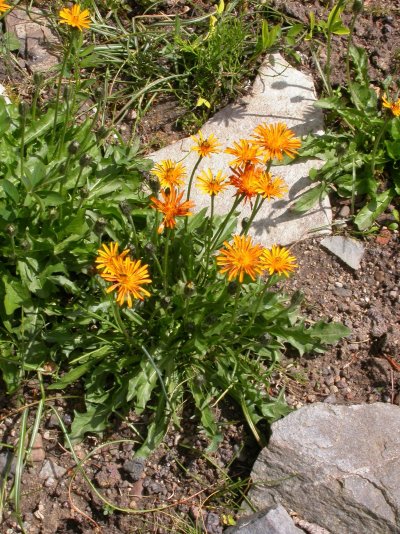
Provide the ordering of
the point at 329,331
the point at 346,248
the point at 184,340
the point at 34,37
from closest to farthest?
1. the point at 184,340
2. the point at 329,331
3. the point at 346,248
4. the point at 34,37

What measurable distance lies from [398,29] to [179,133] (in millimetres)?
1756

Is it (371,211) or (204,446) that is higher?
(371,211)

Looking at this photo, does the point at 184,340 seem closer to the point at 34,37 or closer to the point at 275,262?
the point at 275,262

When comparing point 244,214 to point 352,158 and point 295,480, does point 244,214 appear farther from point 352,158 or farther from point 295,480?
point 295,480

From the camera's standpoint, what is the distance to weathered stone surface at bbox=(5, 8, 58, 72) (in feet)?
16.4

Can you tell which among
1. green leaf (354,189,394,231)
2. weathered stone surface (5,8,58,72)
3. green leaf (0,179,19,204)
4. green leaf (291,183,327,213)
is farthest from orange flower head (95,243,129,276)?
weathered stone surface (5,8,58,72)

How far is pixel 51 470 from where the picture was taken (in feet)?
12.1

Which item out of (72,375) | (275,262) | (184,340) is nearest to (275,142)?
(275,262)

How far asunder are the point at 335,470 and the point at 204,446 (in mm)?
670

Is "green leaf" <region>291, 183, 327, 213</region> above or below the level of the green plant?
below

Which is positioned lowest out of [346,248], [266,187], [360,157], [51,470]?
[51,470]

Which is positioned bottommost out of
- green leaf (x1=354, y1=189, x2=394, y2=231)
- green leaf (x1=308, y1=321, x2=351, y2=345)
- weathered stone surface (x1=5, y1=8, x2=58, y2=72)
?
green leaf (x1=308, y1=321, x2=351, y2=345)

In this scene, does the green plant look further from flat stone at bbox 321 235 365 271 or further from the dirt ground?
the dirt ground

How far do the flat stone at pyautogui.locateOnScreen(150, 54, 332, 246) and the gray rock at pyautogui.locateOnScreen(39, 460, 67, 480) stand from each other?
5.73 ft
